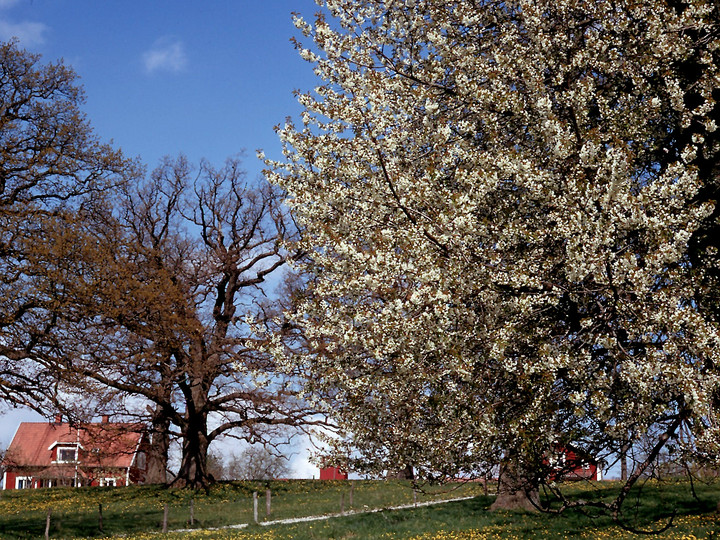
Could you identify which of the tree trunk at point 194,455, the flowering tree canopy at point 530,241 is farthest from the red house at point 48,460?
the flowering tree canopy at point 530,241

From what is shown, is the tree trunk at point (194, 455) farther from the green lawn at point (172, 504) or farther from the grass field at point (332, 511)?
the grass field at point (332, 511)

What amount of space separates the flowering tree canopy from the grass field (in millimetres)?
3868

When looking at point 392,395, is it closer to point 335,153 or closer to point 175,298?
point 335,153

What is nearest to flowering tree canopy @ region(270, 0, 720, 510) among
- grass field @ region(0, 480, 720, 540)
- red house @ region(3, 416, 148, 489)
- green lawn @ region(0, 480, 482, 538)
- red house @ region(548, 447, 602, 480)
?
red house @ region(548, 447, 602, 480)

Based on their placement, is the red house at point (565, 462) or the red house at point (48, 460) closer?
the red house at point (565, 462)

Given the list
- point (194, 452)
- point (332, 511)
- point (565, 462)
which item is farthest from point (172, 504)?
point (565, 462)

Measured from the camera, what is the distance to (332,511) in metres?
26.8

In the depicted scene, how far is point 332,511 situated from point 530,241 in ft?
70.6

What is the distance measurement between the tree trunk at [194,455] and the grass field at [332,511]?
1.13 meters

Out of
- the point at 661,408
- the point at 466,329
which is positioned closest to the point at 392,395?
the point at 466,329

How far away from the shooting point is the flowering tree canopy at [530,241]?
754 cm

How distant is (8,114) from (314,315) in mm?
18401

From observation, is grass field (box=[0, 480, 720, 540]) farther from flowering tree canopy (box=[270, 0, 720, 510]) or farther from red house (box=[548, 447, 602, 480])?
flowering tree canopy (box=[270, 0, 720, 510])

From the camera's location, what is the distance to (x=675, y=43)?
8.43 m
